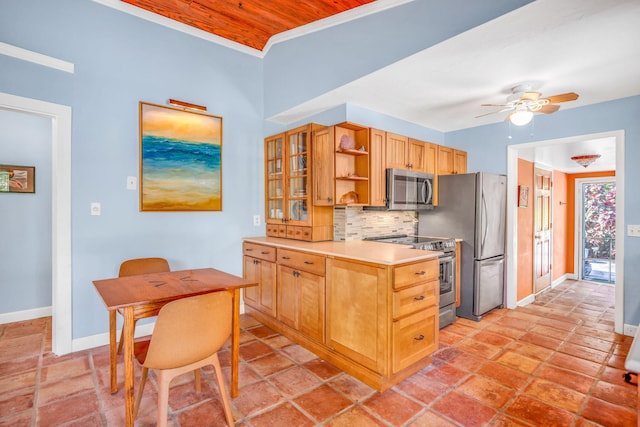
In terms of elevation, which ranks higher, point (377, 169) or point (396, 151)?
point (396, 151)

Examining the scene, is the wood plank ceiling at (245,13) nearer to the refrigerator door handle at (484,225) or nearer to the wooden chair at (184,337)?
the refrigerator door handle at (484,225)

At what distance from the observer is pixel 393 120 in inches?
152

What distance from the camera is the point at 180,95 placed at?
132 inches

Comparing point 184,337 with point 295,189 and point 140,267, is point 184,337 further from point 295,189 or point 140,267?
point 295,189

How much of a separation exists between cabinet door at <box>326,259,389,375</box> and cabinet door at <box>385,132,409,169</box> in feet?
4.87

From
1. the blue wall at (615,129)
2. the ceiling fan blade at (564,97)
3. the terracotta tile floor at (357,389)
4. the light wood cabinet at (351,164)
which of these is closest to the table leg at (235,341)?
the terracotta tile floor at (357,389)

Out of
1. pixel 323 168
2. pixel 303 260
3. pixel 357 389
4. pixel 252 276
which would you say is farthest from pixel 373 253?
pixel 252 276

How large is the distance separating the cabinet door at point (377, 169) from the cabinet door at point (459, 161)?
1557 mm

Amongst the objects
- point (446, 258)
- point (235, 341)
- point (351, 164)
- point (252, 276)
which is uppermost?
point (351, 164)

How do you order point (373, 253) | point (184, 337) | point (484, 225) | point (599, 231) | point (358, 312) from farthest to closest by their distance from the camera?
point (599, 231) < point (484, 225) < point (373, 253) < point (358, 312) < point (184, 337)

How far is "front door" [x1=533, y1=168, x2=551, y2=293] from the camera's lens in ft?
15.5

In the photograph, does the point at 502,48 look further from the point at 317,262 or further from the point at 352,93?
the point at 317,262

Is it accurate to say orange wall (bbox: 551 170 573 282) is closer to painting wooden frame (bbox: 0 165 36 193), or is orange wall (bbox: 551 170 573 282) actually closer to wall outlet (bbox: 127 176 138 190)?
wall outlet (bbox: 127 176 138 190)

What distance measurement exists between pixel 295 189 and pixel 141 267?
167 centimetres
